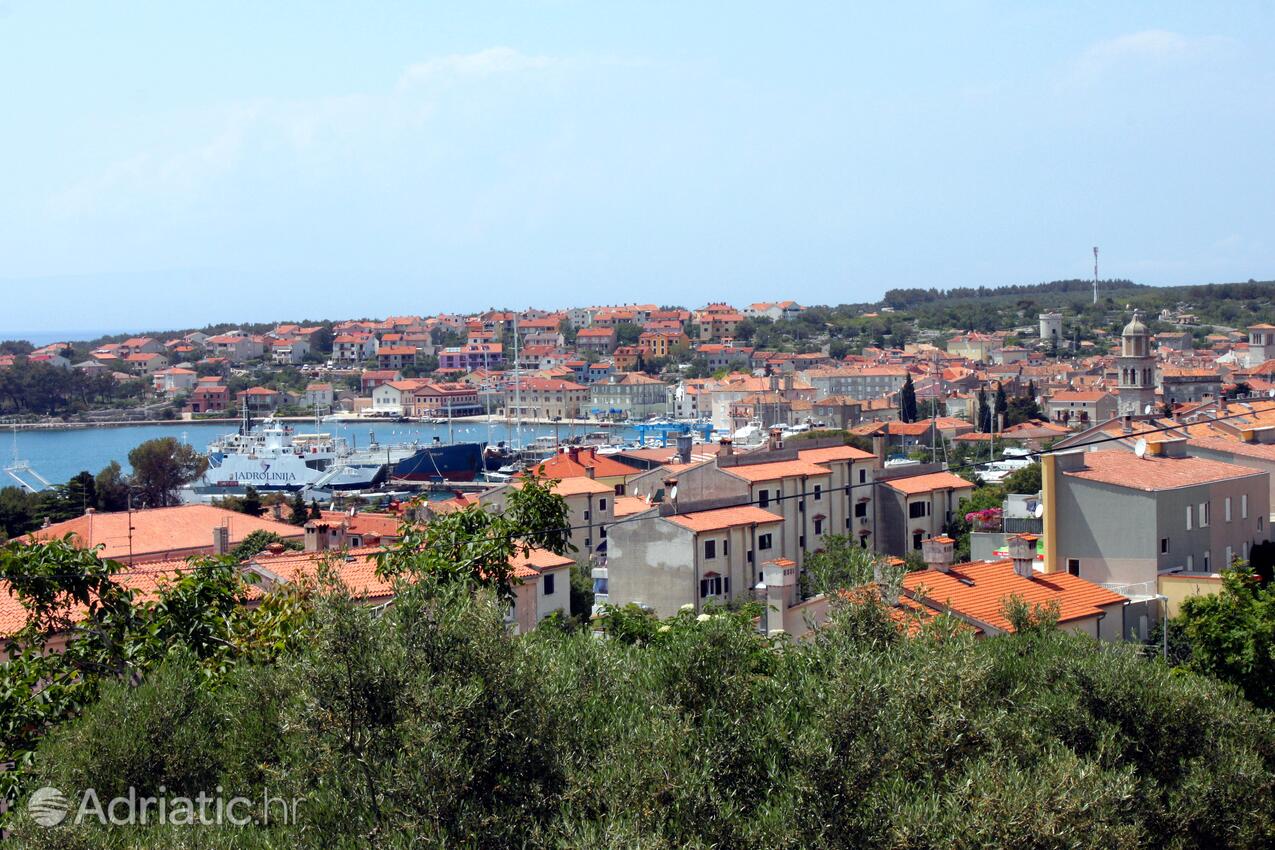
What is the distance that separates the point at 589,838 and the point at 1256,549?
989 centimetres

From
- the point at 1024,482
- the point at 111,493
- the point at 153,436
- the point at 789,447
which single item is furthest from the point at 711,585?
the point at 153,436

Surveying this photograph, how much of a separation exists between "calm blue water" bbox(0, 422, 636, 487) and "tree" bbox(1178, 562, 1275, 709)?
44.6 m

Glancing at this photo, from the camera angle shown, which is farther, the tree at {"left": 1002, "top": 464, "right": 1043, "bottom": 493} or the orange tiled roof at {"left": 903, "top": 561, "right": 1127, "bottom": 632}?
the tree at {"left": 1002, "top": 464, "right": 1043, "bottom": 493}

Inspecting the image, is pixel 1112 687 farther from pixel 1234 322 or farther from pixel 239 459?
pixel 1234 322

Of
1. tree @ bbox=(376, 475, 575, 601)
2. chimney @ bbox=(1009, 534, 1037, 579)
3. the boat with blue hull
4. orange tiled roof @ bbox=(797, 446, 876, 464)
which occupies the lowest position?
the boat with blue hull

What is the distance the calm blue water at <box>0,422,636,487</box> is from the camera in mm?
54188

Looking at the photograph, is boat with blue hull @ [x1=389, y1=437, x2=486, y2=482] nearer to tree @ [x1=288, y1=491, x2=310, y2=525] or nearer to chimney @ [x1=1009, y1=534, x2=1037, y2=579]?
tree @ [x1=288, y1=491, x2=310, y2=525]

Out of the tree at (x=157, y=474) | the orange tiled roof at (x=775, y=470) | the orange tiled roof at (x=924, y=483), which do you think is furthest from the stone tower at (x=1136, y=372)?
the tree at (x=157, y=474)

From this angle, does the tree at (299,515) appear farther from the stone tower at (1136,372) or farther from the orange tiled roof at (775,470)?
the stone tower at (1136,372)

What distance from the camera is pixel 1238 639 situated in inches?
277

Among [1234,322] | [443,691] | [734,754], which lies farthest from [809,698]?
[1234,322]

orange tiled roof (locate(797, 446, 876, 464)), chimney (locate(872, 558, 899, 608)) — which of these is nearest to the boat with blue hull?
orange tiled roof (locate(797, 446, 876, 464))

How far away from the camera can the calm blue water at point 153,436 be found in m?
54.2

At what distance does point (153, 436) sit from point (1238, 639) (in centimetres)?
6174
